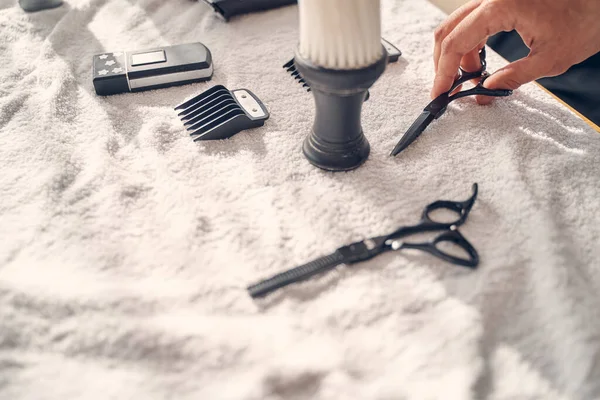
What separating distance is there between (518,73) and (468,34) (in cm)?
7

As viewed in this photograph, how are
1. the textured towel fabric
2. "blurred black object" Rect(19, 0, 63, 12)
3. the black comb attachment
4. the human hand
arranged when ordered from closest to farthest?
the textured towel fabric < the human hand < the black comb attachment < "blurred black object" Rect(19, 0, 63, 12)

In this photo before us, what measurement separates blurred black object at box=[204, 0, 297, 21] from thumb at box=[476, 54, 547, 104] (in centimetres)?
35

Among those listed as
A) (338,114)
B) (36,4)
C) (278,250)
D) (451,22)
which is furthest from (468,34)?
(36,4)

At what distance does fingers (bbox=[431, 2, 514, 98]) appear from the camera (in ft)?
1.67

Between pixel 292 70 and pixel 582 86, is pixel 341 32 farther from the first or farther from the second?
pixel 582 86

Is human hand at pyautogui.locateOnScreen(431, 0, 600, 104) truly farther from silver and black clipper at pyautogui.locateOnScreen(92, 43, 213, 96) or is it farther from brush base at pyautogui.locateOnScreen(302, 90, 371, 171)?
silver and black clipper at pyautogui.locateOnScreen(92, 43, 213, 96)

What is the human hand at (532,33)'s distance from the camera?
1.64 ft

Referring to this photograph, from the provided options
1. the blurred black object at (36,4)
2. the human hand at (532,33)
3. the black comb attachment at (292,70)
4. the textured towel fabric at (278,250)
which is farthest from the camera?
the blurred black object at (36,4)

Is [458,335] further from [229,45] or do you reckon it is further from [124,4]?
[124,4]

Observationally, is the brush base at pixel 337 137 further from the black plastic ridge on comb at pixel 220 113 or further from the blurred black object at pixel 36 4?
the blurred black object at pixel 36 4

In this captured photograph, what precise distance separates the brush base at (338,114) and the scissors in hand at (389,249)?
0.10 m

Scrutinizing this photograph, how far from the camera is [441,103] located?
54 cm

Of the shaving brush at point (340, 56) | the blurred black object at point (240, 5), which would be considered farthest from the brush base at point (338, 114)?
the blurred black object at point (240, 5)

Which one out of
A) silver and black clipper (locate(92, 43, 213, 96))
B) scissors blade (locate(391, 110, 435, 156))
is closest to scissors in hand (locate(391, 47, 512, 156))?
scissors blade (locate(391, 110, 435, 156))
